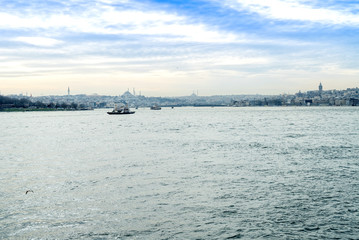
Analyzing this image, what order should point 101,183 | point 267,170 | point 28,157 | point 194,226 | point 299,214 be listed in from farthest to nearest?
point 28,157, point 267,170, point 101,183, point 299,214, point 194,226

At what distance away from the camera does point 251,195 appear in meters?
16.8

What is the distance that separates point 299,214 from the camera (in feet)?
46.4

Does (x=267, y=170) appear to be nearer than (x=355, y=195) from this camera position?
→ No

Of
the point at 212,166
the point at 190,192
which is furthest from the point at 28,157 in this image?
the point at 190,192

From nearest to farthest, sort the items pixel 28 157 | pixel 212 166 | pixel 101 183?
pixel 101 183 < pixel 212 166 < pixel 28 157

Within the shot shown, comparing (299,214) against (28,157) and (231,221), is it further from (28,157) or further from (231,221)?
(28,157)

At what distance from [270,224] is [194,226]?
267 cm

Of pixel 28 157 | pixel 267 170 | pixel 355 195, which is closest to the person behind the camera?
pixel 355 195

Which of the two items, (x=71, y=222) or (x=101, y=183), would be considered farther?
(x=101, y=183)

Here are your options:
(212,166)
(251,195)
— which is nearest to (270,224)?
(251,195)

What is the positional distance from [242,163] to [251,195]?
352 inches

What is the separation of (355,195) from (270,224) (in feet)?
18.8

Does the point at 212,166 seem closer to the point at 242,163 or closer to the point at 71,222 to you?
the point at 242,163

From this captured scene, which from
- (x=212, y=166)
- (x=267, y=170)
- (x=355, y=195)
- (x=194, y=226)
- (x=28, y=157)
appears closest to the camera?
(x=194, y=226)
